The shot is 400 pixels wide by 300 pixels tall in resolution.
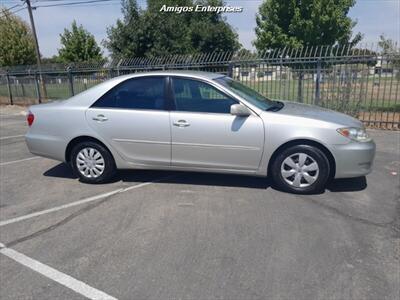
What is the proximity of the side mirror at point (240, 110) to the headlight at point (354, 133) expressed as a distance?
1.11 m

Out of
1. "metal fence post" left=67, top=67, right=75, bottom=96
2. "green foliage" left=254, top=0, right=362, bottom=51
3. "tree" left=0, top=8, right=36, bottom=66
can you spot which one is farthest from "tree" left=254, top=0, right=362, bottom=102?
"tree" left=0, top=8, right=36, bottom=66

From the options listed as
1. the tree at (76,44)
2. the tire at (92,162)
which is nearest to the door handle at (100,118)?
the tire at (92,162)

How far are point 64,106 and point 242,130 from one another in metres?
2.56

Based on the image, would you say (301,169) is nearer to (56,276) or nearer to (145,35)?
(56,276)

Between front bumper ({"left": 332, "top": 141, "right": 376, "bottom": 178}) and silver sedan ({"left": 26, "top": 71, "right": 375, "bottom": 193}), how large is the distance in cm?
1

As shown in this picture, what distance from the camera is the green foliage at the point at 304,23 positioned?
16.8m

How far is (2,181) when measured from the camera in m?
5.45

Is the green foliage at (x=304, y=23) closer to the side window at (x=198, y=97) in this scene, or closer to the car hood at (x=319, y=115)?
the car hood at (x=319, y=115)

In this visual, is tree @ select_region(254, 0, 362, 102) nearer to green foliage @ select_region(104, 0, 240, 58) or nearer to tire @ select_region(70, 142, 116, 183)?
green foliage @ select_region(104, 0, 240, 58)

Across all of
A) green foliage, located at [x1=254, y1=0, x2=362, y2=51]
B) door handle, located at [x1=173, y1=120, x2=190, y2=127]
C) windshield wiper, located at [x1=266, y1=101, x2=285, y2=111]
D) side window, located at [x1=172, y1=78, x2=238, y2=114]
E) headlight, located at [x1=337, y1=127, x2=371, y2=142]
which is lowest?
headlight, located at [x1=337, y1=127, x2=371, y2=142]

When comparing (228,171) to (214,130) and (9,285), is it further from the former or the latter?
(9,285)

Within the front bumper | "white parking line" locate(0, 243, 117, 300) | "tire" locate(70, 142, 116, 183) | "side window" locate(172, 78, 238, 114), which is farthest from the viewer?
Answer: "tire" locate(70, 142, 116, 183)

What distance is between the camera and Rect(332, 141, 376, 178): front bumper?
4207 mm

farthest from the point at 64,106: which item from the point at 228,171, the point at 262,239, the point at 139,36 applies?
the point at 139,36
